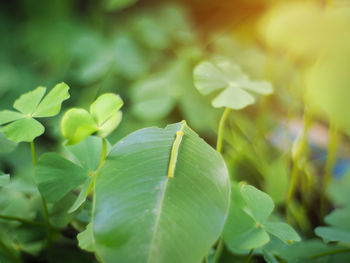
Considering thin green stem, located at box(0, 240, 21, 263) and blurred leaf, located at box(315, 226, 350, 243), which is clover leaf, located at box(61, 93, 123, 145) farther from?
blurred leaf, located at box(315, 226, 350, 243)

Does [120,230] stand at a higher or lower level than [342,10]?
lower

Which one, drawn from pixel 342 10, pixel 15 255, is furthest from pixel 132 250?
pixel 342 10

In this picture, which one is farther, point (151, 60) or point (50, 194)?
point (151, 60)

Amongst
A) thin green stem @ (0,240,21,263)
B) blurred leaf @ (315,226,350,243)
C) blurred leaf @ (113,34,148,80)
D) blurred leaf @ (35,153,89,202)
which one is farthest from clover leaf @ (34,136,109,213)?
blurred leaf @ (113,34,148,80)

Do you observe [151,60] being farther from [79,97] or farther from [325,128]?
[325,128]

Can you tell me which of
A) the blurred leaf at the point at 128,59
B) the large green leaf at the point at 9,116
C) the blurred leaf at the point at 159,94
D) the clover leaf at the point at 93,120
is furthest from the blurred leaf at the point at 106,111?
the blurred leaf at the point at 128,59

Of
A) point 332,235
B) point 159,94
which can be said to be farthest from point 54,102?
point 159,94

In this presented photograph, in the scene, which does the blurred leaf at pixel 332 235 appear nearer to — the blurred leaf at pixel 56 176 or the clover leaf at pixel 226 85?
the clover leaf at pixel 226 85
